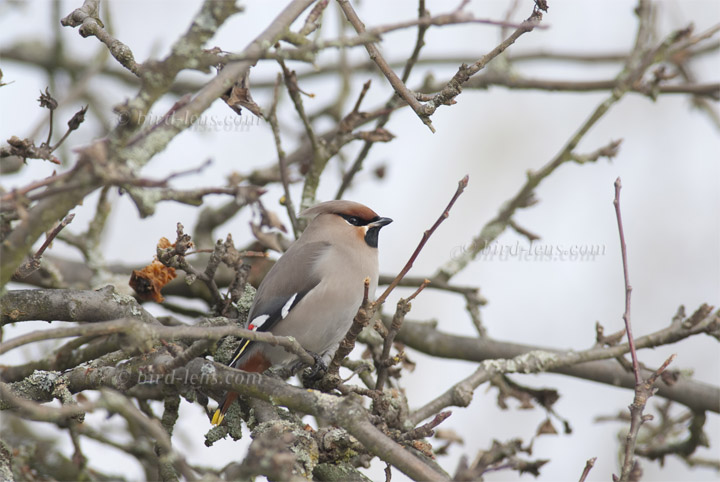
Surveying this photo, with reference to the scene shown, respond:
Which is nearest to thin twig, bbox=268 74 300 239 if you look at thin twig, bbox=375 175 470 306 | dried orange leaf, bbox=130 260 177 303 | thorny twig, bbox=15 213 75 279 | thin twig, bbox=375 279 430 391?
dried orange leaf, bbox=130 260 177 303

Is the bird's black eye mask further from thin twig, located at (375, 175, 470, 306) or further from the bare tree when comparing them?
thin twig, located at (375, 175, 470, 306)

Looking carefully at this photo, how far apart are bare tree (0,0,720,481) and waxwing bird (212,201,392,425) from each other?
13cm

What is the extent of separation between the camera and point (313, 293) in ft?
13.6

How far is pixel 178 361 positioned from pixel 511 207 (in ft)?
9.18

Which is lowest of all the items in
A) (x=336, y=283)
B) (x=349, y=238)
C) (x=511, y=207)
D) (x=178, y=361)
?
(x=178, y=361)

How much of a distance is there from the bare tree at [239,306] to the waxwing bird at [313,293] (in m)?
0.13

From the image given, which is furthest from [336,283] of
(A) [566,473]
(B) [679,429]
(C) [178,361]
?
(A) [566,473]

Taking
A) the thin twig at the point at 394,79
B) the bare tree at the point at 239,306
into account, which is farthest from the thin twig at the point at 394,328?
the thin twig at the point at 394,79

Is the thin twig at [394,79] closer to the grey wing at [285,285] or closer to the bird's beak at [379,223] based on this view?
the grey wing at [285,285]

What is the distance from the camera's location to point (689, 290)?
8914 millimetres

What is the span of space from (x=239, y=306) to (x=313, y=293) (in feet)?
1.27

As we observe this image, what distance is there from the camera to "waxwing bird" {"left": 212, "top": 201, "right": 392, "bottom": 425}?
12.8 ft

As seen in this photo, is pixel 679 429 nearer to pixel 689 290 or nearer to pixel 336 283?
pixel 336 283

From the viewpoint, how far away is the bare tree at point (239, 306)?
218 cm
